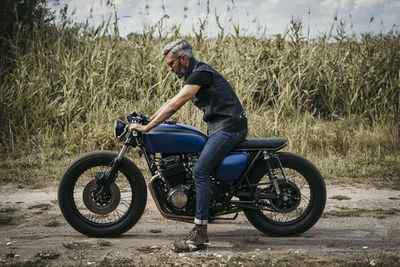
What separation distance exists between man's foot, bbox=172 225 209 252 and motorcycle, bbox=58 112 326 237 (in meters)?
0.20

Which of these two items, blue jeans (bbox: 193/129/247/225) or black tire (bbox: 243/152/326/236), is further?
black tire (bbox: 243/152/326/236)

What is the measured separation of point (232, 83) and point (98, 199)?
5334 millimetres

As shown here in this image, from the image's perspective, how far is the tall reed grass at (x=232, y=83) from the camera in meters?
8.55

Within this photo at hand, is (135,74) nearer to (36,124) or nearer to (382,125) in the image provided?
(36,124)

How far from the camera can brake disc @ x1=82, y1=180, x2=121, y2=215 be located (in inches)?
181

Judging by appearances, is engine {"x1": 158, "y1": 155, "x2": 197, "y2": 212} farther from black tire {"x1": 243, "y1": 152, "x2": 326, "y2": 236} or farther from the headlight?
black tire {"x1": 243, "y1": 152, "x2": 326, "y2": 236}

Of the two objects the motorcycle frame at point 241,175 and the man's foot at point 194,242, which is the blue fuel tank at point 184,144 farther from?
the man's foot at point 194,242

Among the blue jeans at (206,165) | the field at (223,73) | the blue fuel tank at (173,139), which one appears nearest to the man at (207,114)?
the blue jeans at (206,165)

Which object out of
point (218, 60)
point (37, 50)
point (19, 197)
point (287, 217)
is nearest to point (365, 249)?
point (287, 217)

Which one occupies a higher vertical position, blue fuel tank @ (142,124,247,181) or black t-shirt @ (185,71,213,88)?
black t-shirt @ (185,71,213,88)

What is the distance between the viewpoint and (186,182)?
4.53 meters

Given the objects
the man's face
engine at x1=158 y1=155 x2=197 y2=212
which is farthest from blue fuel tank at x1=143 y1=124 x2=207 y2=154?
the man's face

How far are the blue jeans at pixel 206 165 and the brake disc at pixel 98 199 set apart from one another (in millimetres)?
874

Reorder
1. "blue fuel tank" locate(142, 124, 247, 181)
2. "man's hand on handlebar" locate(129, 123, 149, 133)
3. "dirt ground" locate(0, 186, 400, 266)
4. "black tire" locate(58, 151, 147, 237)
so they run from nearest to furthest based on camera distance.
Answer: "dirt ground" locate(0, 186, 400, 266) < "man's hand on handlebar" locate(129, 123, 149, 133) < "blue fuel tank" locate(142, 124, 247, 181) < "black tire" locate(58, 151, 147, 237)
